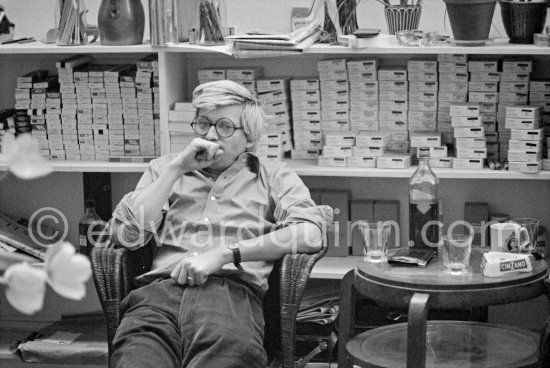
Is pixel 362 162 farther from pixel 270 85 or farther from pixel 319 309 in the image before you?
pixel 319 309

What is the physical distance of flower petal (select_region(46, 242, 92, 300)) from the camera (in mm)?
577

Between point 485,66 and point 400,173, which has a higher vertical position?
point 485,66

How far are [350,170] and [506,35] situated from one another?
2.74 ft

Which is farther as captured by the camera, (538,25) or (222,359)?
(538,25)

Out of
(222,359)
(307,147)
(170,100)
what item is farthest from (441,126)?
(222,359)

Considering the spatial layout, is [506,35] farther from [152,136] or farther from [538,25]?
[152,136]

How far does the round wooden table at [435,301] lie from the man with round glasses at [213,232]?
0.32 meters

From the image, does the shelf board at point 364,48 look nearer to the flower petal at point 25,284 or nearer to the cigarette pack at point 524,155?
the cigarette pack at point 524,155

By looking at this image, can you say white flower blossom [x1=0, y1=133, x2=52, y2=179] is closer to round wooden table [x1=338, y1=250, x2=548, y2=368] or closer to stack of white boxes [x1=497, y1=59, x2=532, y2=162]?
round wooden table [x1=338, y1=250, x2=548, y2=368]

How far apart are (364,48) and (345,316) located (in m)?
0.98

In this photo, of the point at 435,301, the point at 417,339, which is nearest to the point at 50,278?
the point at 417,339

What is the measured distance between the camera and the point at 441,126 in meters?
3.39

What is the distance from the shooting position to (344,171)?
3.29m

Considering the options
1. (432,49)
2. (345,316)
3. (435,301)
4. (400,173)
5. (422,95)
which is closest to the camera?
(435,301)
